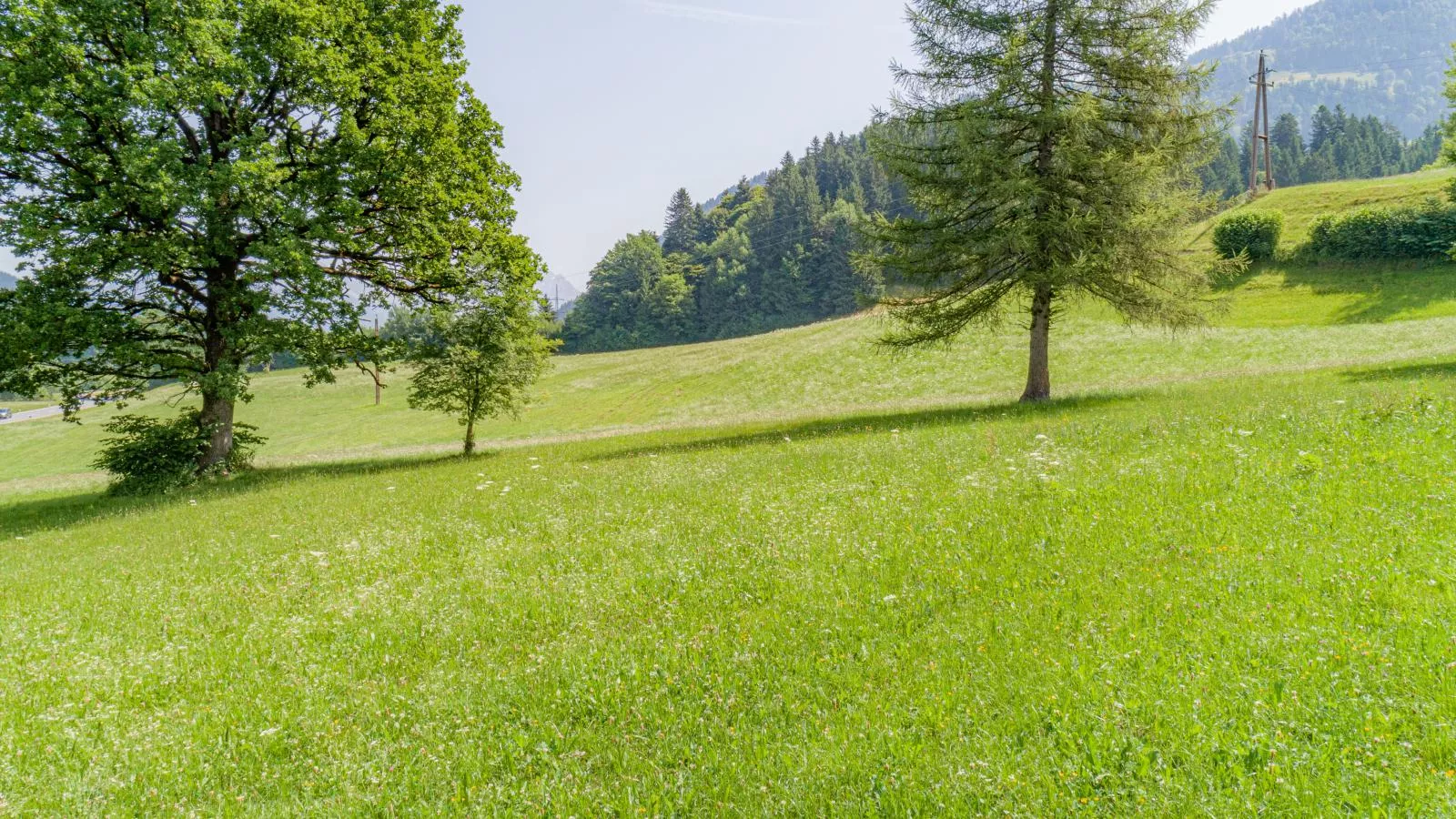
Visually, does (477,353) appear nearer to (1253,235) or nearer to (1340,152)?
(1253,235)

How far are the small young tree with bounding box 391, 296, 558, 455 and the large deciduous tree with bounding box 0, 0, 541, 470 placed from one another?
1.03m

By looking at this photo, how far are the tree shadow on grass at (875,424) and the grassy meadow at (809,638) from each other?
14.9 feet

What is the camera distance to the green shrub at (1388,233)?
4447 cm

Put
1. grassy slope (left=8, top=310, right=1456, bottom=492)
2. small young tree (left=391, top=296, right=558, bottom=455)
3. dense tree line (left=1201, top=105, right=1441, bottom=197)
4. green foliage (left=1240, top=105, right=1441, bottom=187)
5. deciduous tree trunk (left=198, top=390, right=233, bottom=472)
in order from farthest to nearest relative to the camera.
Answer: green foliage (left=1240, top=105, right=1441, bottom=187) → dense tree line (left=1201, top=105, right=1441, bottom=197) → grassy slope (left=8, top=310, right=1456, bottom=492) → small young tree (left=391, top=296, right=558, bottom=455) → deciduous tree trunk (left=198, top=390, right=233, bottom=472)

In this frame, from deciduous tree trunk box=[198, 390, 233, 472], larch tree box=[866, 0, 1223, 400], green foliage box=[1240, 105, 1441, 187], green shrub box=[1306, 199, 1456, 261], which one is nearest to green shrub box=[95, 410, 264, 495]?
deciduous tree trunk box=[198, 390, 233, 472]

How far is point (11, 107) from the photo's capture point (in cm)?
1627

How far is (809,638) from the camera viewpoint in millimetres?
6086

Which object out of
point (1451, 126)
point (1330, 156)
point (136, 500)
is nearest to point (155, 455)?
point (136, 500)

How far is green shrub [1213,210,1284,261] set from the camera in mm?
50906

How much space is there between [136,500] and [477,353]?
1064 centimetres

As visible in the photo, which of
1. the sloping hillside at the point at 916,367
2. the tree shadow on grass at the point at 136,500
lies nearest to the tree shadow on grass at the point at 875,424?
the sloping hillside at the point at 916,367

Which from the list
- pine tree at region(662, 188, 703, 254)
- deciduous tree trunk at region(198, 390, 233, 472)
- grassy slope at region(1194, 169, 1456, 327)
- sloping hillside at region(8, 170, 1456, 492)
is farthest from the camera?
pine tree at region(662, 188, 703, 254)

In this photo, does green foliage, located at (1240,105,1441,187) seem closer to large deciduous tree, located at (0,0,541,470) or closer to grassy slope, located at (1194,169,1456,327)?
grassy slope, located at (1194,169,1456,327)

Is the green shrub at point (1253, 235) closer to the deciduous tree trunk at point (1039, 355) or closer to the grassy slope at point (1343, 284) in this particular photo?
the grassy slope at point (1343, 284)
